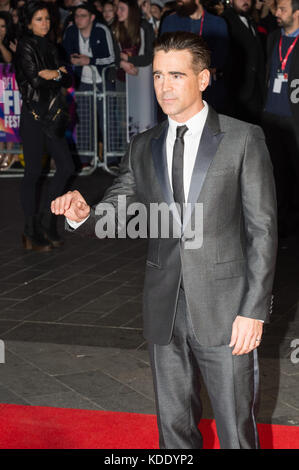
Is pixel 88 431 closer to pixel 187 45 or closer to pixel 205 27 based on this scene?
pixel 187 45

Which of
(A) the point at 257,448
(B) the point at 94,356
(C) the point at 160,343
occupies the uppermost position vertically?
(C) the point at 160,343

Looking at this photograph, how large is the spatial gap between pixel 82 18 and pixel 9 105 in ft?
5.14

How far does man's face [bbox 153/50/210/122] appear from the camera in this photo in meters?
3.23

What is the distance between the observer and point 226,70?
9.77m

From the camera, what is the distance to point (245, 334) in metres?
3.26

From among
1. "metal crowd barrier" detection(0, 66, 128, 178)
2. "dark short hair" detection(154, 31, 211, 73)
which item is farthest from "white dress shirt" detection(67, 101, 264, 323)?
"metal crowd barrier" detection(0, 66, 128, 178)

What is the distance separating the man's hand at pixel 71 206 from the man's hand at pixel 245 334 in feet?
2.36

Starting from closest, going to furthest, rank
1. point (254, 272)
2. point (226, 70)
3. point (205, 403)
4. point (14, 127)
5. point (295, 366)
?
point (254, 272), point (205, 403), point (295, 366), point (226, 70), point (14, 127)

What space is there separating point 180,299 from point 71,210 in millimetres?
540

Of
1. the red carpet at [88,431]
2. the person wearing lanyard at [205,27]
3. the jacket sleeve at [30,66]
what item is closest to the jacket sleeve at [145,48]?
the person wearing lanyard at [205,27]

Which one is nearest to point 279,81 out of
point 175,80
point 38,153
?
point 38,153

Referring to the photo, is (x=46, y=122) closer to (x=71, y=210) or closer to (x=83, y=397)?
(x=83, y=397)

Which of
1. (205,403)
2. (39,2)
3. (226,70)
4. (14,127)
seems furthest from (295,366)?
(14,127)

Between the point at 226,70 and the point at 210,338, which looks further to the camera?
the point at 226,70
